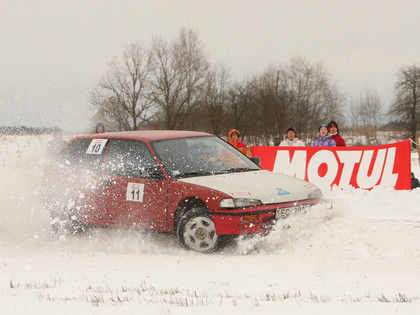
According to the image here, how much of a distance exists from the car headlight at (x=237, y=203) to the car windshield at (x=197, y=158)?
72 centimetres

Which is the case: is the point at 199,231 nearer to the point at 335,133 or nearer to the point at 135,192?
the point at 135,192

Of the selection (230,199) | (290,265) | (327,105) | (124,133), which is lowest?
(290,265)

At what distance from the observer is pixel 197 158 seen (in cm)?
731

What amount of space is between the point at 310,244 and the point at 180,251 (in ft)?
5.72

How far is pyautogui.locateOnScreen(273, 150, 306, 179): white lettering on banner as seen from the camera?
1271 centimetres

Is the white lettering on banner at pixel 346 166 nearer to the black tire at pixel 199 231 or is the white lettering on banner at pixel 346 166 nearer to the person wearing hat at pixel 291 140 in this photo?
the person wearing hat at pixel 291 140

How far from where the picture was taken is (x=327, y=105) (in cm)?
6775

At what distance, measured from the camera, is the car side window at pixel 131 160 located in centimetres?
705

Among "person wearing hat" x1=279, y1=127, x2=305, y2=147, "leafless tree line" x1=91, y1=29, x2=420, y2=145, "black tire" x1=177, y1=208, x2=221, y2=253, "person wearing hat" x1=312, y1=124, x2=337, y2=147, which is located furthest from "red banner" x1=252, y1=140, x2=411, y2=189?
"leafless tree line" x1=91, y1=29, x2=420, y2=145

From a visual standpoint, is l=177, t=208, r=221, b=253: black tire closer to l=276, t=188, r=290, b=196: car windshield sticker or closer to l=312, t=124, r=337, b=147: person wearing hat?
l=276, t=188, r=290, b=196: car windshield sticker

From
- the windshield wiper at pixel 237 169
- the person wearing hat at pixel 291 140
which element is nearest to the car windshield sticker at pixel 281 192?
the windshield wiper at pixel 237 169

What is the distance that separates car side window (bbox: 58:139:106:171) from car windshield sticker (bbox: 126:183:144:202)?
799 mm

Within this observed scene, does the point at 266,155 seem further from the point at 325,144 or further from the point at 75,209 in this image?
the point at 75,209

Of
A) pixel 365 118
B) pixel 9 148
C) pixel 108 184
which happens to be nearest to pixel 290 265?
pixel 108 184
